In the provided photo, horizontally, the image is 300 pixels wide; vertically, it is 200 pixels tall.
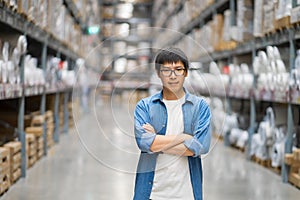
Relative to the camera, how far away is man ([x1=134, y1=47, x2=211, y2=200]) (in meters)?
2.19

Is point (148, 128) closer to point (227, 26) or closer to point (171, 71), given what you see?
point (171, 71)

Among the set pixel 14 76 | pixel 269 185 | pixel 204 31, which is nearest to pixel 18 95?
pixel 14 76

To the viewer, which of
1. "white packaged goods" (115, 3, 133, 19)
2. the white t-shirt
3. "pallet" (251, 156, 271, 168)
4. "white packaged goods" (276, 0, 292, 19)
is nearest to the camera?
the white t-shirt

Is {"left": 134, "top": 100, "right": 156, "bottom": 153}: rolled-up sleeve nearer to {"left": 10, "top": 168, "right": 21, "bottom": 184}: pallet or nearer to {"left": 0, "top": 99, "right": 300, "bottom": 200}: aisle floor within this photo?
{"left": 0, "top": 99, "right": 300, "bottom": 200}: aisle floor

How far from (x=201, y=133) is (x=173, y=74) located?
0.29 meters

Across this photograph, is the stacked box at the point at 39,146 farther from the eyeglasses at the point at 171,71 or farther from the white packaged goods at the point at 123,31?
the eyeglasses at the point at 171,71

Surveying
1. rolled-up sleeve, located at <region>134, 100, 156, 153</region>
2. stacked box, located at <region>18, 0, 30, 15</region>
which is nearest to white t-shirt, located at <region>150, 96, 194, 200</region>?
rolled-up sleeve, located at <region>134, 100, 156, 153</region>

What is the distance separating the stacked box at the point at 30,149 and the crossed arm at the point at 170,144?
333 cm

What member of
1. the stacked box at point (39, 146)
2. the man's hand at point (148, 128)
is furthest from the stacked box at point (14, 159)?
the man's hand at point (148, 128)

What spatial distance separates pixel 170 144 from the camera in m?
2.18

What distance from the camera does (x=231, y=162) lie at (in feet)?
20.0

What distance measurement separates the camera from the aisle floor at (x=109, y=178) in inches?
153

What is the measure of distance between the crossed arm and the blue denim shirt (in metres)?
0.02

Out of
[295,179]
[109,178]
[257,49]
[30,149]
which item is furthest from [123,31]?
[257,49]
